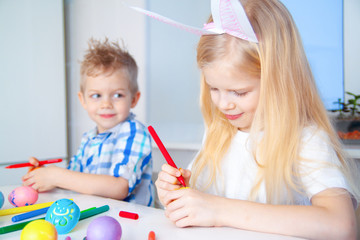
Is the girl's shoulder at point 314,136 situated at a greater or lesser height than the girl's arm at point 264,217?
greater

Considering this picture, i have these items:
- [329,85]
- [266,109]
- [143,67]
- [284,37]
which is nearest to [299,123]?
[266,109]

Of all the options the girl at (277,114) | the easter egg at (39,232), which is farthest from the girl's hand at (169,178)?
the easter egg at (39,232)

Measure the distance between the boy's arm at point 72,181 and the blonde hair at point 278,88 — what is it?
0.42m

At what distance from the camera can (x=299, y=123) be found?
710 mm

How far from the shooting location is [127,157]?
102 cm

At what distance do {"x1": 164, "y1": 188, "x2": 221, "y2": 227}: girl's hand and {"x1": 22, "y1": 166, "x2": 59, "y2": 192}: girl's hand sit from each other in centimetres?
40

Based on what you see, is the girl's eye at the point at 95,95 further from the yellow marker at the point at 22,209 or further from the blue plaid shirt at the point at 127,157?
the yellow marker at the point at 22,209

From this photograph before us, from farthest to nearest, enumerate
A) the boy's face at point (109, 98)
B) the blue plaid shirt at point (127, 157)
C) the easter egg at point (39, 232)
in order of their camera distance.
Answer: the boy's face at point (109, 98) → the blue plaid shirt at point (127, 157) → the easter egg at point (39, 232)

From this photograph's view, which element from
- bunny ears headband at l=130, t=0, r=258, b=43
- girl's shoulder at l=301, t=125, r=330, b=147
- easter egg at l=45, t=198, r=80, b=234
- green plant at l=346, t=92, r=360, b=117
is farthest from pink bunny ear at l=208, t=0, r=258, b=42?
green plant at l=346, t=92, r=360, b=117

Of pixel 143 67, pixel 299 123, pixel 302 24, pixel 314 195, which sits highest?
pixel 302 24

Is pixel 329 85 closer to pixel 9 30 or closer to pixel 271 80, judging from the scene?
pixel 271 80

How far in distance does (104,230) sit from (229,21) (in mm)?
436

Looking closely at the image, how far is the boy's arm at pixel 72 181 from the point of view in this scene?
2.81ft

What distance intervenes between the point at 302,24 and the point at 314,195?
83cm
